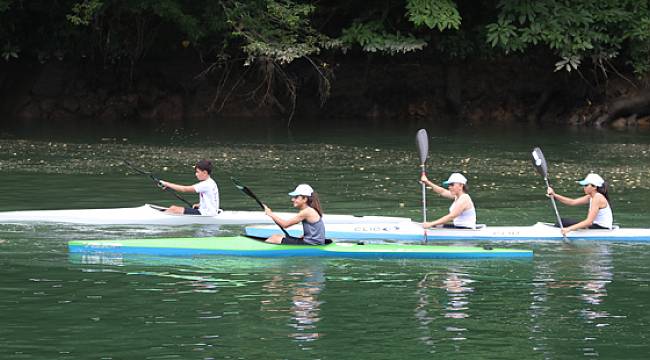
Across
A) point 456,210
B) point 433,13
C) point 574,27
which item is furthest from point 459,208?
point 574,27

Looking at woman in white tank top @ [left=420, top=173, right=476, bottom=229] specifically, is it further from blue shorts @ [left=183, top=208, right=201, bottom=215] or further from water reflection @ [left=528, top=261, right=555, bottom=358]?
blue shorts @ [left=183, top=208, right=201, bottom=215]

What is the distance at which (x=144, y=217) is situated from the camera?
16844 mm

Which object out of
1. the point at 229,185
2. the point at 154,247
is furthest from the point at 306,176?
the point at 154,247

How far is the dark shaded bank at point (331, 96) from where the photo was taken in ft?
117

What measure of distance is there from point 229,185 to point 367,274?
318 inches

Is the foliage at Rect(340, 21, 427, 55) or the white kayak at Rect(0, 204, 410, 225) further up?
the foliage at Rect(340, 21, 427, 55)

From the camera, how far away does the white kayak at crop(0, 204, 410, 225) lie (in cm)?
1647

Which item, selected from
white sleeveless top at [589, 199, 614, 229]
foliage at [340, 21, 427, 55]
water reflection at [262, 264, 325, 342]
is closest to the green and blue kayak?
water reflection at [262, 264, 325, 342]

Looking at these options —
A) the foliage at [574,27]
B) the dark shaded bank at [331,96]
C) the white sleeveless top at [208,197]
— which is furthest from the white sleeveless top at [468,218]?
the dark shaded bank at [331,96]

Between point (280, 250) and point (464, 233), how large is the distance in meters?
2.62

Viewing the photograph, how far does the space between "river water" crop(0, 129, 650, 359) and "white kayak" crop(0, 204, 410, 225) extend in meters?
0.32

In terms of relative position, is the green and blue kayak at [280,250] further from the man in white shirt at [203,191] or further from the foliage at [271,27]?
the foliage at [271,27]

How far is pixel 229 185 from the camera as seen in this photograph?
2116cm

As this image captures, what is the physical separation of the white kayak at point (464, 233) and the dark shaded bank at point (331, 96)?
1862cm
